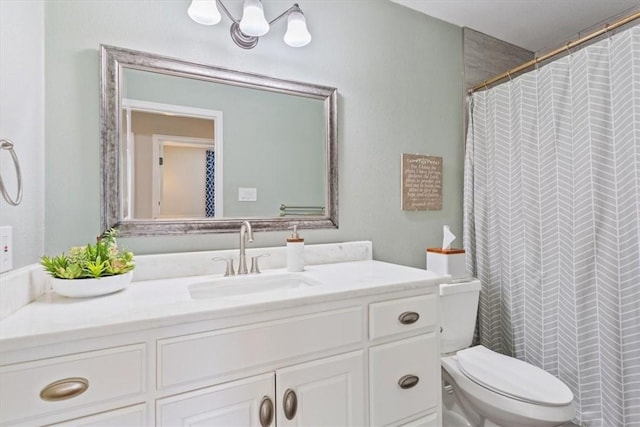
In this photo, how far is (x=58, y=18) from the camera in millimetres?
1225

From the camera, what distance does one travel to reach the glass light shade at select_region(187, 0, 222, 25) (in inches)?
52.8

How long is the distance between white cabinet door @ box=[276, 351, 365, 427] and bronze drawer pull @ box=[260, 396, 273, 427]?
0.03m

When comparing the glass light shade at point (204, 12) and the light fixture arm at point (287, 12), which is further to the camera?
the light fixture arm at point (287, 12)

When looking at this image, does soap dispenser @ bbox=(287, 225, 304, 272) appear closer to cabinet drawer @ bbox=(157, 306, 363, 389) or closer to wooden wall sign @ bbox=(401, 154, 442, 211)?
cabinet drawer @ bbox=(157, 306, 363, 389)

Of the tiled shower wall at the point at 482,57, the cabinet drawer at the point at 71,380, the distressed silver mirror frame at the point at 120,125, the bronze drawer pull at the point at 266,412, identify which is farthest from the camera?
the tiled shower wall at the point at 482,57

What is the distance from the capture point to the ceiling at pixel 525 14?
2.01m

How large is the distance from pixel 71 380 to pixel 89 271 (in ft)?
1.18

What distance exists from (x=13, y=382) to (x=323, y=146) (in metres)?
1.42

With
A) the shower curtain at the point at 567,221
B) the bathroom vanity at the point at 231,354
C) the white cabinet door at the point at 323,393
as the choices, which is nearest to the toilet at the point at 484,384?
the bathroom vanity at the point at 231,354

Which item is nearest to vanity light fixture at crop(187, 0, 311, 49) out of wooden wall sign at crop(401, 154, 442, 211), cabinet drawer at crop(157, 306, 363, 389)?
wooden wall sign at crop(401, 154, 442, 211)

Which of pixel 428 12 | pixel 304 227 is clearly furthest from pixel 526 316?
pixel 428 12

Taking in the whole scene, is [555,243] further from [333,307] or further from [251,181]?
[251,181]

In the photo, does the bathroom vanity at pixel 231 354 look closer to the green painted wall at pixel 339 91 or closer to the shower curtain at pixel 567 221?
the green painted wall at pixel 339 91

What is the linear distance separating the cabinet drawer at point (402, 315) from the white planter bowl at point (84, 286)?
865 mm
